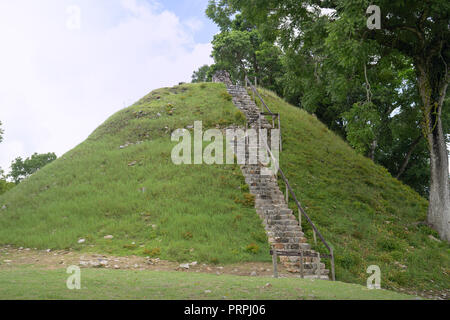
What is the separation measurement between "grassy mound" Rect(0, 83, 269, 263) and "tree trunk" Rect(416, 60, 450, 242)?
27.5 ft

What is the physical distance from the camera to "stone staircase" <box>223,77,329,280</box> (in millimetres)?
12062

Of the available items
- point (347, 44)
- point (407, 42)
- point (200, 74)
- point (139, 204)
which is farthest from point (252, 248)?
point (200, 74)

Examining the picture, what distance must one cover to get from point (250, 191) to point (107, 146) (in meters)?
12.3

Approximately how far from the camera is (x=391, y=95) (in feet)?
94.7

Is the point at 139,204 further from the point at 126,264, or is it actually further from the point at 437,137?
the point at 437,137

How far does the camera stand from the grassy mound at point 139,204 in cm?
1363

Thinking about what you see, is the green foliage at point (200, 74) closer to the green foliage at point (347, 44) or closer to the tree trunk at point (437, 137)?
the green foliage at point (347, 44)

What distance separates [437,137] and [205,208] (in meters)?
10.9

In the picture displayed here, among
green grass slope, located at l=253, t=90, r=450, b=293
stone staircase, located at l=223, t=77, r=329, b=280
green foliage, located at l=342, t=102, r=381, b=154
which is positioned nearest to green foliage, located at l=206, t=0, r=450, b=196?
green foliage, located at l=342, t=102, r=381, b=154

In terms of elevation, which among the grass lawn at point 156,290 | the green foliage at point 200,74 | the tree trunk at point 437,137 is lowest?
the grass lawn at point 156,290

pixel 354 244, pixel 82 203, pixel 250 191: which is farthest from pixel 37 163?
pixel 354 244

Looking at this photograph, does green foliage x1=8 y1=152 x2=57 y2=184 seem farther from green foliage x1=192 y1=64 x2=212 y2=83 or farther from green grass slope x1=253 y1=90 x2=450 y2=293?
green grass slope x1=253 y1=90 x2=450 y2=293

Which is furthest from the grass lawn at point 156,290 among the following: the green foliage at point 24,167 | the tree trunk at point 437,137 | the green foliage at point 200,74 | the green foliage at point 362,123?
the green foliage at point 24,167

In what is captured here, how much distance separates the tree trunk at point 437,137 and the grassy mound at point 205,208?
1.06 metres
